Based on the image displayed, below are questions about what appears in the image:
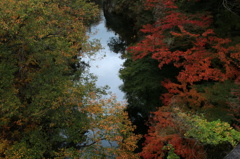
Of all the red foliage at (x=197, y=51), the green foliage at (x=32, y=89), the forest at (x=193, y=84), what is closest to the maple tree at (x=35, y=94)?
the green foliage at (x=32, y=89)

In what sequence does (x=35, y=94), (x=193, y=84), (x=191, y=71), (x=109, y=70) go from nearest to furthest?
(x=35, y=94), (x=191, y=71), (x=193, y=84), (x=109, y=70)

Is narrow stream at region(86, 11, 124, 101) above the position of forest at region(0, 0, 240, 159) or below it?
above

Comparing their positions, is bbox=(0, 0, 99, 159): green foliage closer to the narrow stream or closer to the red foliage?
the red foliage

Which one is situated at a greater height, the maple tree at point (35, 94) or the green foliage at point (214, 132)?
the maple tree at point (35, 94)

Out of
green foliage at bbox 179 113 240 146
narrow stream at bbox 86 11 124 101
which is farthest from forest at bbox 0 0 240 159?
narrow stream at bbox 86 11 124 101

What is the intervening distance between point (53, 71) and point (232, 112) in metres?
7.87

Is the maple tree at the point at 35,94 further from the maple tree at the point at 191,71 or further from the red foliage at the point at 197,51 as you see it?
the red foliage at the point at 197,51

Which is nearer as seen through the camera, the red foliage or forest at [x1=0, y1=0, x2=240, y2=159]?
forest at [x1=0, y1=0, x2=240, y2=159]

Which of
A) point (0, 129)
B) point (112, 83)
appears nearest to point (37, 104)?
point (0, 129)

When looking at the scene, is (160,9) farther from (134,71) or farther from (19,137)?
(19,137)

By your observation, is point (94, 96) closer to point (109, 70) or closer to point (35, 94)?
point (35, 94)

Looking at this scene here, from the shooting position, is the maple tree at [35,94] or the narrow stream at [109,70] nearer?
the maple tree at [35,94]

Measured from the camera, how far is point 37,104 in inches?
343

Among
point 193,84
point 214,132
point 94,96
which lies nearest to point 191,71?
point 193,84
